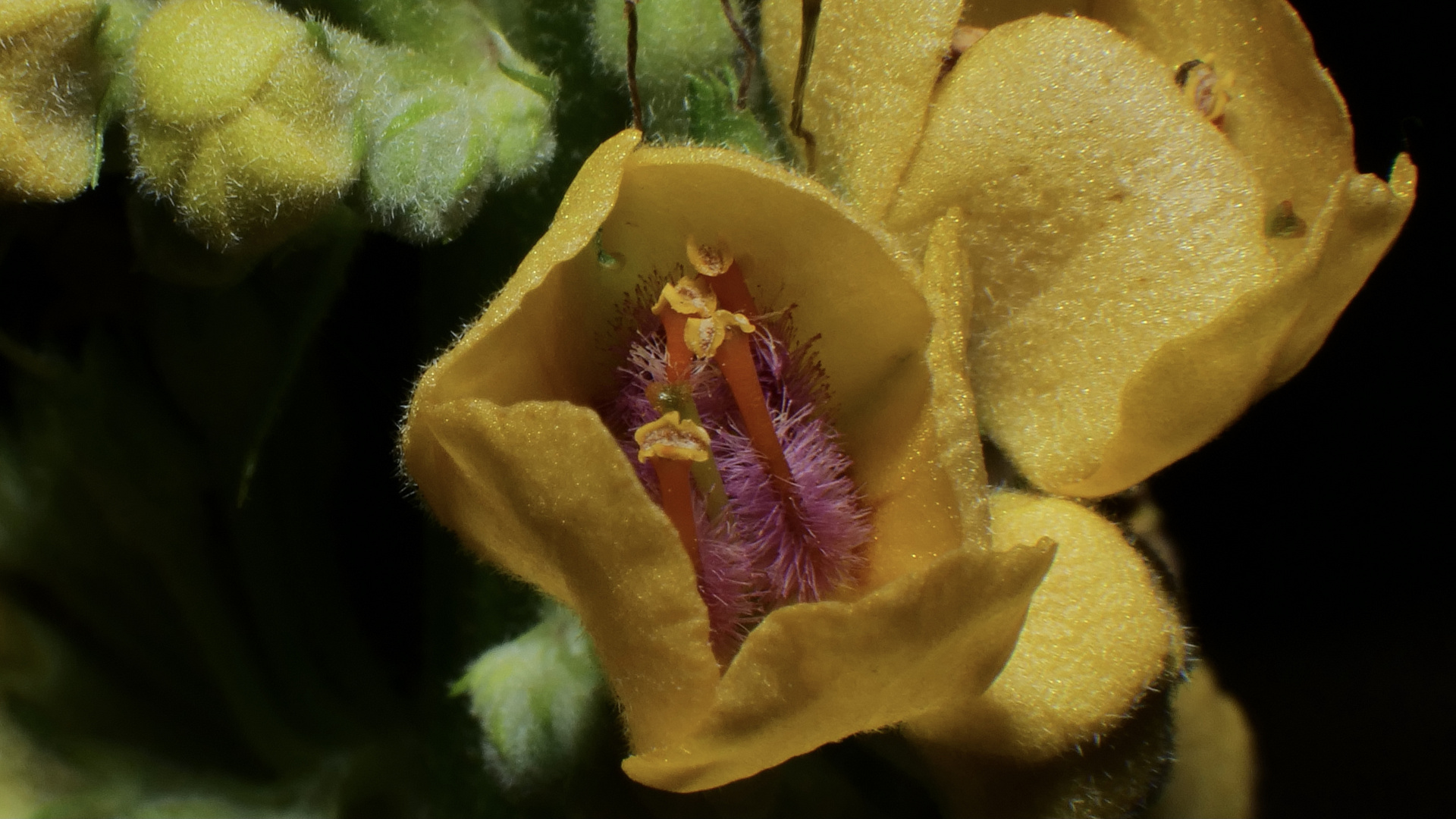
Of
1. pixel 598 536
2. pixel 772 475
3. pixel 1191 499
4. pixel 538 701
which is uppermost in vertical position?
pixel 598 536

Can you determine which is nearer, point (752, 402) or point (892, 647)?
point (892, 647)

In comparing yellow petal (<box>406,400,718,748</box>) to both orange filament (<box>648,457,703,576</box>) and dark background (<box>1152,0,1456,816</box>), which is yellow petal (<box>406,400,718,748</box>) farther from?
dark background (<box>1152,0,1456,816</box>)

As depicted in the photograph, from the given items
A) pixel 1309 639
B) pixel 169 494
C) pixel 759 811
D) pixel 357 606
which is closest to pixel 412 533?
pixel 357 606

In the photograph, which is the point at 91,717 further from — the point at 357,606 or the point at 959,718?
the point at 959,718

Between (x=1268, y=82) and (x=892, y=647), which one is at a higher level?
(x=1268, y=82)

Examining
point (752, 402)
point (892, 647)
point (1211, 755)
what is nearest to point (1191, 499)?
point (1211, 755)

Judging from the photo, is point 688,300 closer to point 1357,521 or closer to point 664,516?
point 664,516

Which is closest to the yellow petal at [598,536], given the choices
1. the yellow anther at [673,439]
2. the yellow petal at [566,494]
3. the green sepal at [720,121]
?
the yellow petal at [566,494]

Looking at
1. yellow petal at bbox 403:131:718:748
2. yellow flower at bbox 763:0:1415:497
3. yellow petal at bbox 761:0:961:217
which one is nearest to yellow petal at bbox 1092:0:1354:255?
Answer: yellow flower at bbox 763:0:1415:497
